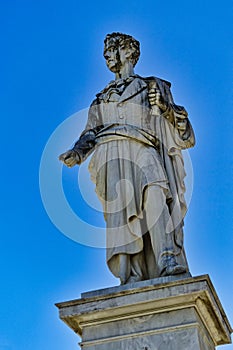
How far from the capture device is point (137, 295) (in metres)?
7.48

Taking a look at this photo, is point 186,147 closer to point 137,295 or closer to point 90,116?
point 90,116

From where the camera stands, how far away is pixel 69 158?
30.0 ft

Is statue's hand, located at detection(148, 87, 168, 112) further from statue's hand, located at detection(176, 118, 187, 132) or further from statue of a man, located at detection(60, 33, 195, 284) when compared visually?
statue's hand, located at detection(176, 118, 187, 132)

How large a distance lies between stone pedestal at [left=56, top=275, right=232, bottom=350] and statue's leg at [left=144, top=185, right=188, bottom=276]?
38 centimetres

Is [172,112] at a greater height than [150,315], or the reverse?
[172,112]

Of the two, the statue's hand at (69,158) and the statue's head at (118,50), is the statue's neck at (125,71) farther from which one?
the statue's hand at (69,158)

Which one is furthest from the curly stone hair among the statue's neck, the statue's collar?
the statue's collar

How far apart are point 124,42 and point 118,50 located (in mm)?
161

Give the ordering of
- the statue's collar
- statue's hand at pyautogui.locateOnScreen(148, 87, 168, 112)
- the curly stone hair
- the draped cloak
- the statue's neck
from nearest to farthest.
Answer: the draped cloak
statue's hand at pyautogui.locateOnScreen(148, 87, 168, 112)
the statue's collar
the statue's neck
the curly stone hair

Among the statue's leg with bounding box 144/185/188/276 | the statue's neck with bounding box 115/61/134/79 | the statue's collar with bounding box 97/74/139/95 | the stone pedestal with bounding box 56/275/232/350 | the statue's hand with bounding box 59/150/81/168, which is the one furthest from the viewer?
the statue's neck with bounding box 115/61/134/79

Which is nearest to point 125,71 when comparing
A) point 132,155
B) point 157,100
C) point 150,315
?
point 157,100

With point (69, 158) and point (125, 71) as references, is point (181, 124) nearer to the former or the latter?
point (125, 71)

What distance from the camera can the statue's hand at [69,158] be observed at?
9141 mm

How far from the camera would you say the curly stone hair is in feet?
34.0
